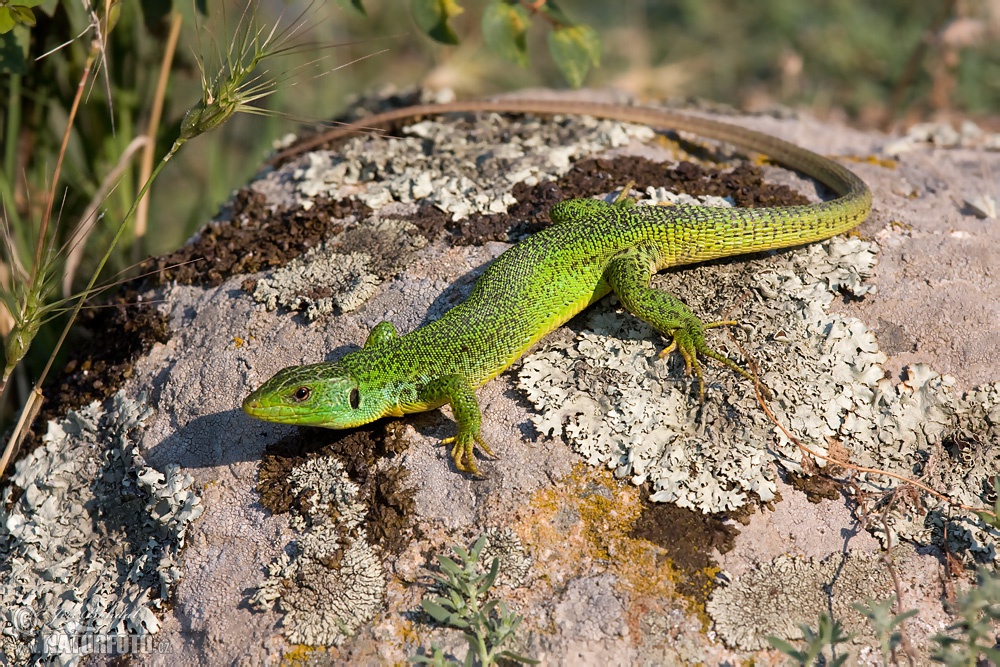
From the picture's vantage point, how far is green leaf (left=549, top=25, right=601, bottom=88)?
6.21m

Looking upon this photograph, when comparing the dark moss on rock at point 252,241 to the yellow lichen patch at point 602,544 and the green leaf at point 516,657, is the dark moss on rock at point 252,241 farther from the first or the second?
the green leaf at point 516,657

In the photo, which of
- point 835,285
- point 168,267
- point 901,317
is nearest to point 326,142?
point 168,267

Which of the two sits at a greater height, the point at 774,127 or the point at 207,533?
the point at 774,127

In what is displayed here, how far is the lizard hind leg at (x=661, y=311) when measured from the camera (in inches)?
178

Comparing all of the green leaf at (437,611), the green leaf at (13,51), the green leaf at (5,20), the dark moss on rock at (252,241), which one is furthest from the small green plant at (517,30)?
the green leaf at (437,611)

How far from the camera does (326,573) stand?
3943 mm

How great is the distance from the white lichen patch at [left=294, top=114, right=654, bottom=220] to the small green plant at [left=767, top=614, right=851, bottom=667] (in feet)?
11.4

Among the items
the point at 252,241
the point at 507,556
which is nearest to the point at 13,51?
the point at 252,241

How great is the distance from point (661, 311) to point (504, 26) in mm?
2752

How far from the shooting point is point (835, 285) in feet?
16.5

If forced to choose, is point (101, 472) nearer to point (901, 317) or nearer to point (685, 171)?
point (685, 171)

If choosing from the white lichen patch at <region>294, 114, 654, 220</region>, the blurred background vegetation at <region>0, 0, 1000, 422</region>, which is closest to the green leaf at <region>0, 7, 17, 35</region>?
the blurred background vegetation at <region>0, 0, 1000, 422</region>

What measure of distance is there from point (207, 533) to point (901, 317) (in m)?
4.27

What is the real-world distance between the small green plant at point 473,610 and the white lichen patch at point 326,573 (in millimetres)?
362
